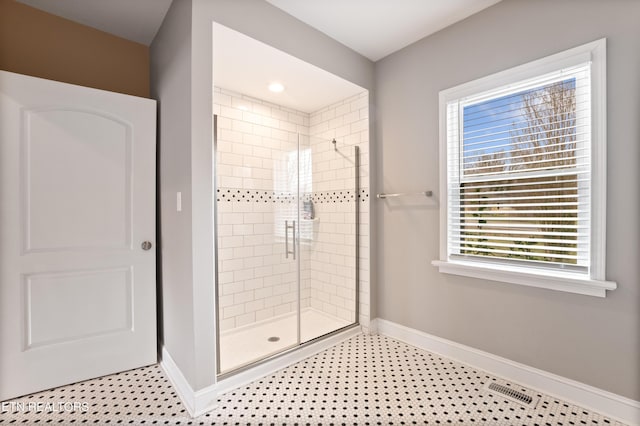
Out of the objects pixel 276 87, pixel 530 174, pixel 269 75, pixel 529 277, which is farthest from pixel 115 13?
pixel 529 277

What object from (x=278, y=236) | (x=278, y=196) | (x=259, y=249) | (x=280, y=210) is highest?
(x=278, y=196)

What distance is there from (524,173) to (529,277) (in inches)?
27.2

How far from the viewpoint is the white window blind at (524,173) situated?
5.93ft

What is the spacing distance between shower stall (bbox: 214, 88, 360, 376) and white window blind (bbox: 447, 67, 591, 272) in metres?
0.96

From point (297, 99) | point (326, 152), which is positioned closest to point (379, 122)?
point (326, 152)

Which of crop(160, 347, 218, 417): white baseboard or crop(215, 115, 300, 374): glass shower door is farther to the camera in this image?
crop(215, 115, 300, 374): glass shower door

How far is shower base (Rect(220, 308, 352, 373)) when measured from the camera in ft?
7.29

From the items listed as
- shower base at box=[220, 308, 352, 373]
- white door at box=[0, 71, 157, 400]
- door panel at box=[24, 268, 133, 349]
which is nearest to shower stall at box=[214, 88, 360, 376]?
shower base at box=[220, 308, 352, 373]

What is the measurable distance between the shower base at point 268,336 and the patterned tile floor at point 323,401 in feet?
0.68

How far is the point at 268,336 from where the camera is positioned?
2482mm

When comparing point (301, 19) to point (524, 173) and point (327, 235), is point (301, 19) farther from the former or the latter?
point (524, 173)

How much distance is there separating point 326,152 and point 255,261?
118 centimetres

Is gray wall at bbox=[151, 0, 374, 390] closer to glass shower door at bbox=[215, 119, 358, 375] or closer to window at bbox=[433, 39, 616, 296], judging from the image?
glass shower door at bbox=[215, 119, 358, 375]

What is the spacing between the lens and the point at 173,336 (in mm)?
2117
